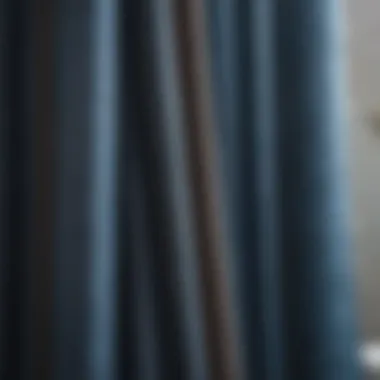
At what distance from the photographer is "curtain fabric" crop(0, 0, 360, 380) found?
60 cm

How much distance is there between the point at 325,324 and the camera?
70cm

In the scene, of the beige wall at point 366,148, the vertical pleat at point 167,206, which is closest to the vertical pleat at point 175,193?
the vertical pleat at point 167,206

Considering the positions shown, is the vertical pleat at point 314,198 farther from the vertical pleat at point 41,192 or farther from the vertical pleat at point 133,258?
the vertical pleat at point 41,192

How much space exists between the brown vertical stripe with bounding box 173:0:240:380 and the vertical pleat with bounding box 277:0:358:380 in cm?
10

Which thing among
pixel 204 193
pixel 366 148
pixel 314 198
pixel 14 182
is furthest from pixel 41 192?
pixel 366 148

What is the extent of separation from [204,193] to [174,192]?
32 mm

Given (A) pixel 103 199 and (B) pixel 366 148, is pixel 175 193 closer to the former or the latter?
(A) pixel 103 199

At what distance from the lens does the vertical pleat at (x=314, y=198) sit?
2.29 feet

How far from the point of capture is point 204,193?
0.66 m

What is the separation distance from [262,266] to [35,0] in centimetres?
38

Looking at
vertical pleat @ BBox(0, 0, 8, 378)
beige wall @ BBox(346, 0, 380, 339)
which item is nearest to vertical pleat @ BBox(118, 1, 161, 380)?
vertical pleat @ BBox(0, 0, 8, 378)

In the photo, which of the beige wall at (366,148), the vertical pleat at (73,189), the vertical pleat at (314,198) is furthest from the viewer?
the beige wall at (366,148)

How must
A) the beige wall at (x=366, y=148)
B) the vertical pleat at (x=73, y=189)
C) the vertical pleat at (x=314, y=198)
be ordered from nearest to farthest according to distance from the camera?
the vertical pleat at (x=73, y=189) → the vertical pleat at (x=314, y=198) → the beige wall at (x=366, y=148)

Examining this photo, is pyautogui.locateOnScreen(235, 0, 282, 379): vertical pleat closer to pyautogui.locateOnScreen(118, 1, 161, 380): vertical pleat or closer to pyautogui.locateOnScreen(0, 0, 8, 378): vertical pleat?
pyautogui.locateOnScreen(118, 1, 161, 380): vertical pleat
